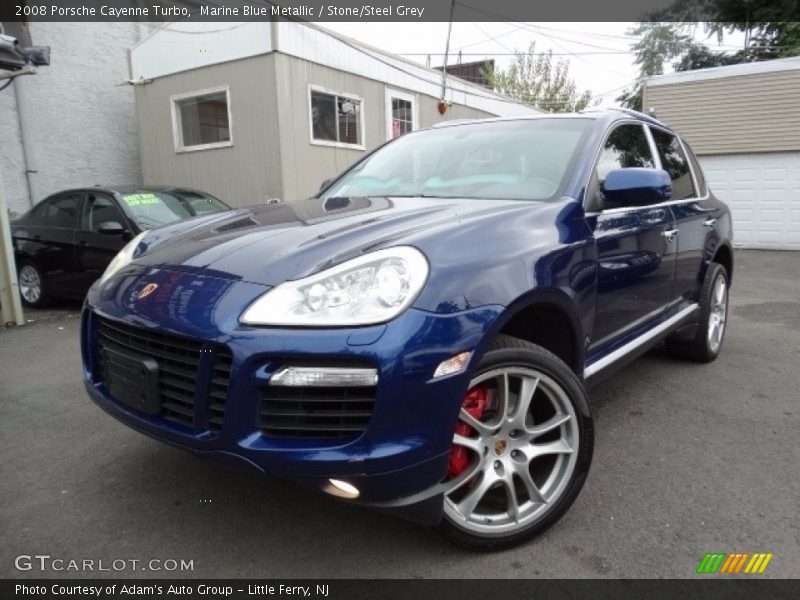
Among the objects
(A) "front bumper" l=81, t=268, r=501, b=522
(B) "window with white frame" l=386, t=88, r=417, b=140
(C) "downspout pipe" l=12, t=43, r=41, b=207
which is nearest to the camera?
(A) "front bumper" l=81, t=268, r=501, b=522

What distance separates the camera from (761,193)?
13.0m

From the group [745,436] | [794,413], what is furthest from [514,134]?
[794,413]

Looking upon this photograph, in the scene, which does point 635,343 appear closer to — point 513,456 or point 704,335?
point 513,456

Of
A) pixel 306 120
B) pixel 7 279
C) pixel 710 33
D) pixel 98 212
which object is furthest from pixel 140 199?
pixel 710 33

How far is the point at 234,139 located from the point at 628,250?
8.13 meters

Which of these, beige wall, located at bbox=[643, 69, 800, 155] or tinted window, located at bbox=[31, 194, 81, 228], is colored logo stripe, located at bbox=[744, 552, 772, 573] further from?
beige wall, located at bbox=[643, 69, 800, 155]

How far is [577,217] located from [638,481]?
3.94 ft

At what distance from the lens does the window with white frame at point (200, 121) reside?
9.93 m

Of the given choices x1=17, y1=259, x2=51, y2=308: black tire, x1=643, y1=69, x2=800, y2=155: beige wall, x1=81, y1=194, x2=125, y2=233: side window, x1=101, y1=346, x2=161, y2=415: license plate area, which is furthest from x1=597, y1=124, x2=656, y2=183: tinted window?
x1=643, y1=69, x2=800, y2=155: beige wall

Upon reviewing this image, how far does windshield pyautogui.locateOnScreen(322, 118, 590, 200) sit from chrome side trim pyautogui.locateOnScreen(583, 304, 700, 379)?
811 mm

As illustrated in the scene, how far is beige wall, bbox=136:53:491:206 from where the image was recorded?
9102 mm

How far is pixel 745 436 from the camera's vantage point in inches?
122

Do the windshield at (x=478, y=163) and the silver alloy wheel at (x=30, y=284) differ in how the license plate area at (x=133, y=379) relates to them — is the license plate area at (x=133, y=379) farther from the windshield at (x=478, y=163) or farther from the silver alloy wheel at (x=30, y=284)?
the silver alloy wheel at (x=30, y=284)

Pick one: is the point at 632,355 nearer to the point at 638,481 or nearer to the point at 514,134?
the point at 638,481
